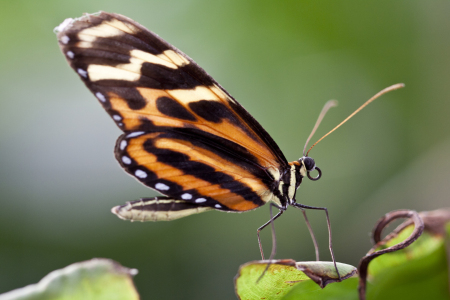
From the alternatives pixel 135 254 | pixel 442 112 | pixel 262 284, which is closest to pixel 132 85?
pixel 262 284

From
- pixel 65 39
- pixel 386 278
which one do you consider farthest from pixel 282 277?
pixel 65 39

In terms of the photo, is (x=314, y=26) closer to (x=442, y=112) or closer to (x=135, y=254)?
(x=442, y=112)

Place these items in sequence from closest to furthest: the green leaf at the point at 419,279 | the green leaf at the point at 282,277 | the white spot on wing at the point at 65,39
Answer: the green leaf at the point at 419,279 → the green leaf at the point at 282,277 → the white spot on wing at the point at 65,39

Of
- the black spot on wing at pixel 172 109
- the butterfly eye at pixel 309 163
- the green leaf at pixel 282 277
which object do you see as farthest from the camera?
the butterfly eye at pixel 309 163

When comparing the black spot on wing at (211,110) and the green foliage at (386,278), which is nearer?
the green foliage at (386,278)

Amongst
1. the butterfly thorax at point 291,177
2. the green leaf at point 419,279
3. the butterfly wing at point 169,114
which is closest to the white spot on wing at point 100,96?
the butterfly wing at point 169,114

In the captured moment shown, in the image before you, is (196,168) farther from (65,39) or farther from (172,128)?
(65,39)

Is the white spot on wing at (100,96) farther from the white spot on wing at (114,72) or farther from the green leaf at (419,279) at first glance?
the green leaf at (419,279)

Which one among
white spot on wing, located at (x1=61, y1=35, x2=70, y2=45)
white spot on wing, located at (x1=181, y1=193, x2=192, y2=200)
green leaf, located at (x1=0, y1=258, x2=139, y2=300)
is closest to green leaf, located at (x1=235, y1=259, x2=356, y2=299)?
green leaf, located at (x1=0, y1=258, x2=139, y2=300)
